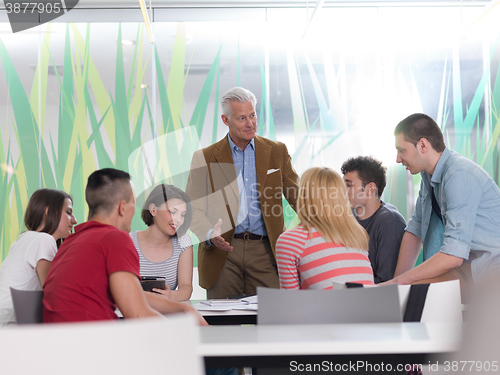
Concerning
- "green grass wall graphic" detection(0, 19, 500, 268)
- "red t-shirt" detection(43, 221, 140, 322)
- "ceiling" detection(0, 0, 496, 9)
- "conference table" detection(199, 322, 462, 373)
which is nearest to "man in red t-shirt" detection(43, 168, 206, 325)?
"red t-shirt" detection(43, 221, 140, 322)

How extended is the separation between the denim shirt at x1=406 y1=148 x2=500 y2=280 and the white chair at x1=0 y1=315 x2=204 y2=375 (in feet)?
6.22

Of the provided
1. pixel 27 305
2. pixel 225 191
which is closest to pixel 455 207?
pixel 225 191

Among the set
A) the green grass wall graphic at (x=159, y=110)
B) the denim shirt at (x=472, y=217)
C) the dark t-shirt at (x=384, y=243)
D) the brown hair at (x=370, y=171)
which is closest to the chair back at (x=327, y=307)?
the denim shirt at (x=472, y=217)

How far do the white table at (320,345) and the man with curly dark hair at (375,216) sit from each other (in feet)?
5.18

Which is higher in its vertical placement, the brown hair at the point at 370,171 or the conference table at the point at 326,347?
the brown hair at the point at 370,171

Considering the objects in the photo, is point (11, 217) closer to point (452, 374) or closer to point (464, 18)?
point (452, 374)

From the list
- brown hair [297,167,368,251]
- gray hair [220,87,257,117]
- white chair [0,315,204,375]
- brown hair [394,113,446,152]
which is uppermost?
gray hair [220,87,257,117]

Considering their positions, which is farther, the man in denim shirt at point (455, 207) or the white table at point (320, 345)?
the man in denim shirt at point (455, 207)

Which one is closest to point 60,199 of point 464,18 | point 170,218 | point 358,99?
point 170,218

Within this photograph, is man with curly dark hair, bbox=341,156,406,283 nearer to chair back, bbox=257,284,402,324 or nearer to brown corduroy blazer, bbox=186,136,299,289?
brown corduroy blazer, bbox=186,136,299,289

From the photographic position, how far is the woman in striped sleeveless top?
263 centimetres

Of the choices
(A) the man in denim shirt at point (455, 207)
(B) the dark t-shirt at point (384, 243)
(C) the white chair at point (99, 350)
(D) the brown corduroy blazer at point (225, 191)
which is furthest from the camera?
(D) the brown corduroy blazer at point (225, 191)

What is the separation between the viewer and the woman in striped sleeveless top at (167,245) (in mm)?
2631

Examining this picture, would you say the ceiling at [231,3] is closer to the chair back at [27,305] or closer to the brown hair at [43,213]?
the brown hair at [43,213]
